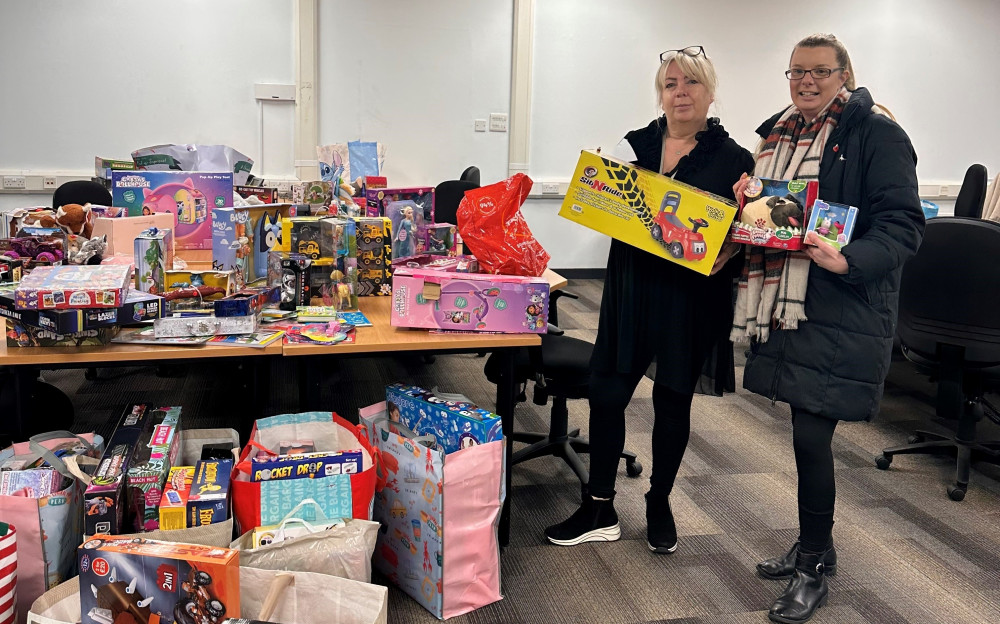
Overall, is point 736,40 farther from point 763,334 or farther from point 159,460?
point 159,460

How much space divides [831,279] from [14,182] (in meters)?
5.44

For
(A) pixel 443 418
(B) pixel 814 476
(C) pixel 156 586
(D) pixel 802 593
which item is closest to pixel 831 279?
(B) pixel 814 476

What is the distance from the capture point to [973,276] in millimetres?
2934

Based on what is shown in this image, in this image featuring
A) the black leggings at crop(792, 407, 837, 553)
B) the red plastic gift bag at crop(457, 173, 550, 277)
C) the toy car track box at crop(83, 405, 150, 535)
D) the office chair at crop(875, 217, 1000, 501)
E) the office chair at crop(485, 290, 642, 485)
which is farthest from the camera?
the office chair at crop(875, 217, 1000, 501)

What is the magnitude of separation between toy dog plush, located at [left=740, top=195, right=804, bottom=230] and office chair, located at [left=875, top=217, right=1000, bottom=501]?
1425 millimetres

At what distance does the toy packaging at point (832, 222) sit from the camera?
1874mm

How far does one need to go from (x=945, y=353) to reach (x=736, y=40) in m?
4.33

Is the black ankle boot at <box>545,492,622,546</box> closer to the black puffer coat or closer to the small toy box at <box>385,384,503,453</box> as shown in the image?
the small toy box at <box>385,384,503,453</box>

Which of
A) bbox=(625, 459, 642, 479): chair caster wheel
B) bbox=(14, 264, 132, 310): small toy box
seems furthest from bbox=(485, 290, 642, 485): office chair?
bbox=(14, 264, 132, 310): small toy box

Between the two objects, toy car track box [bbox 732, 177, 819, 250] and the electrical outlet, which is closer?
toy car track box [bbox 732, 177, 819, 250]

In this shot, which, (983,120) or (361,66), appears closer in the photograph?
(361,66)

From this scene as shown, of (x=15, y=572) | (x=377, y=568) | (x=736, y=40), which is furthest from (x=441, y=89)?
(x=15, y=572)

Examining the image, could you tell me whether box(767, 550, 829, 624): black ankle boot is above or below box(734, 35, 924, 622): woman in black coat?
below

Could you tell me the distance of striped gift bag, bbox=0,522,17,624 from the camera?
1.60m
